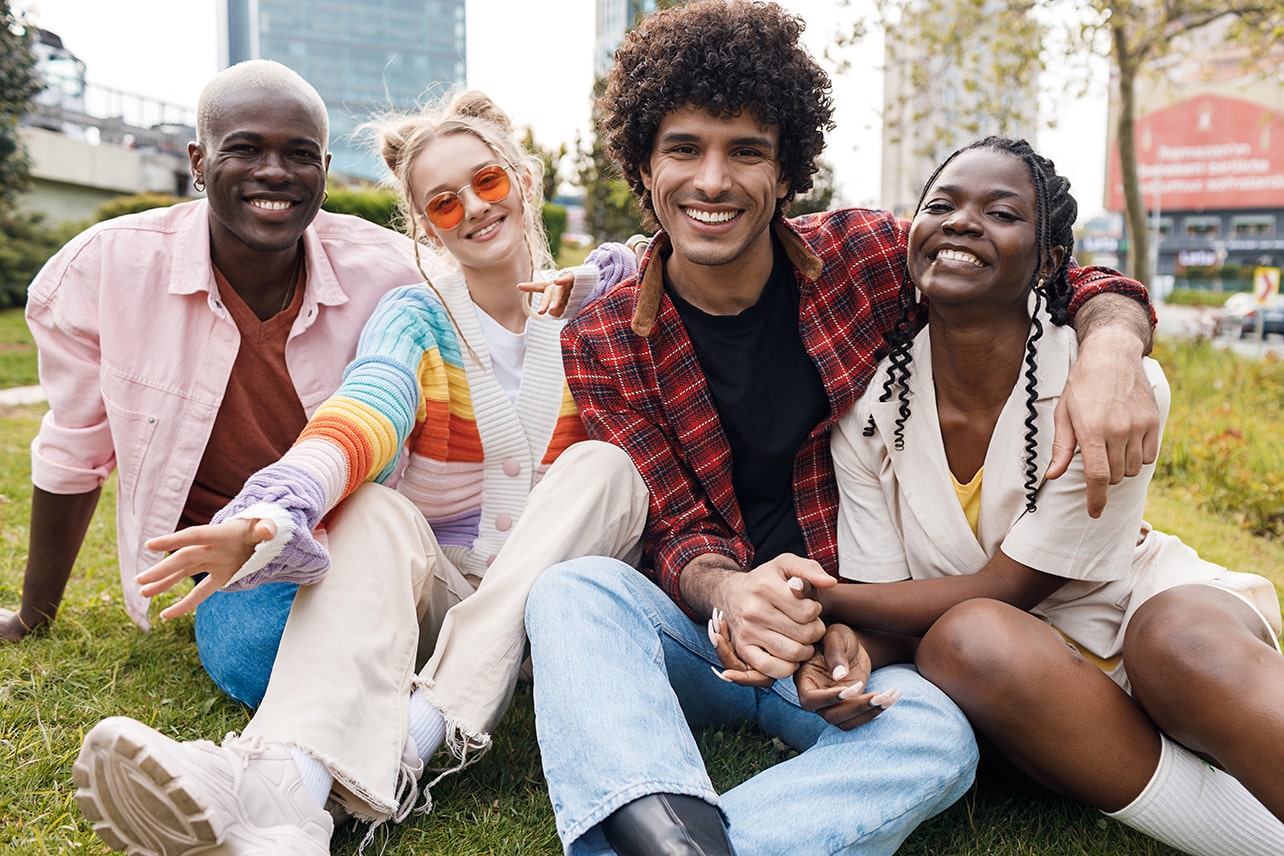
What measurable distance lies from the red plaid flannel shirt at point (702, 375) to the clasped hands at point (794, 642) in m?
0.44

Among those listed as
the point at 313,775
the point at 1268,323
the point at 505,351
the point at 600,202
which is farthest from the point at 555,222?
the point at 1268,323

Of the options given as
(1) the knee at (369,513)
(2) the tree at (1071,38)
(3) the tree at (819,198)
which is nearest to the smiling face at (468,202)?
(1) the knee at (369,513)

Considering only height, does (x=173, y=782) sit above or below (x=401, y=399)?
below

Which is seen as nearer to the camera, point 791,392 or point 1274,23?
point 791,392

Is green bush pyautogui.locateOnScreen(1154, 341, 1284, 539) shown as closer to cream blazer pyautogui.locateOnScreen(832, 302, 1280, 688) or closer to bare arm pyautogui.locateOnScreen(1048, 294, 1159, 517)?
cream blazer pyautogui.locateOnScreen(832, 302, 1280, 688)

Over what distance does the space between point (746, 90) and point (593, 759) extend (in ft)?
5.84

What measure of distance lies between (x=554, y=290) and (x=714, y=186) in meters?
0.56

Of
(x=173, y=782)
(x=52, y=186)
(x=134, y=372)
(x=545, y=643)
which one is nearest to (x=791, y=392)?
(x=545, y=643)

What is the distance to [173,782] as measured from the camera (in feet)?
5.87

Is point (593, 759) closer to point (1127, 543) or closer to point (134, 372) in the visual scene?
point (1127, 543)

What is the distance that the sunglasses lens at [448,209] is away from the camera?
3127mm

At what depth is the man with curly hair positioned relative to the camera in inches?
84.4

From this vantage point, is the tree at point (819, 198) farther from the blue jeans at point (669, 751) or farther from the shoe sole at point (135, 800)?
the shoe sole at point (135, 800)

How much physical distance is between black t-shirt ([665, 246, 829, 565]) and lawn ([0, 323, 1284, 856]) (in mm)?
602
